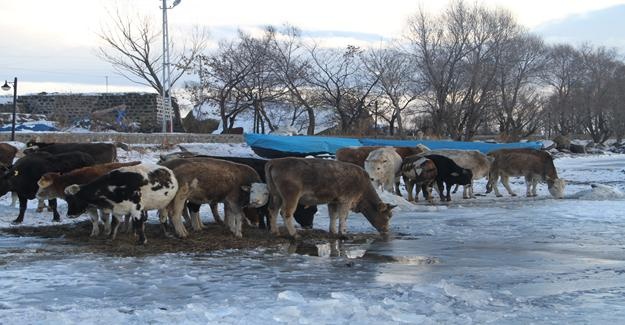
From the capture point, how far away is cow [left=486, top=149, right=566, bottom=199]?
20844 mm

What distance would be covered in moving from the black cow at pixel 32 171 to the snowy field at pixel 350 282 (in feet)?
7.77

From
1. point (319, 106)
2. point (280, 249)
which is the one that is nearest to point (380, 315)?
point (280, 249)

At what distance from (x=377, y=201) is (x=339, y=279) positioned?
486 cm

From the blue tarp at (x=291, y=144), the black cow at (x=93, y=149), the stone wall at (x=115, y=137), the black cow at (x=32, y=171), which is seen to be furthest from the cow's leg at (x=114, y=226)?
the blue tarp at (x=291, y=144)

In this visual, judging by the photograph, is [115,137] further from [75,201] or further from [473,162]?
Answer: [75,201]

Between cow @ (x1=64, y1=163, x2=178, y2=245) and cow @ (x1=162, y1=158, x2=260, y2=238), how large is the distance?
42 cm

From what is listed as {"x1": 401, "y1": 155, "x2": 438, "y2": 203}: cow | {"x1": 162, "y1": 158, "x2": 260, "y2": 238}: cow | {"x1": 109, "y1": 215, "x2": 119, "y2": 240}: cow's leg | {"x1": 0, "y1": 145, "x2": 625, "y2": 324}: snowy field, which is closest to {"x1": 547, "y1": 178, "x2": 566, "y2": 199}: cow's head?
{"x1": 401, "y1": 155, "x2": 438, "y2": 203}: cow

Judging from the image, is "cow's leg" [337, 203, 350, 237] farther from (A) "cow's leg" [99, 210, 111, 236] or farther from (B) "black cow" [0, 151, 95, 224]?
(B) "black cow" [0, 151, 95, 224]

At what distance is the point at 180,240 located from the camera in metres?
10.5

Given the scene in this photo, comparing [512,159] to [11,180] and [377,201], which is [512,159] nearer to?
[377,201]

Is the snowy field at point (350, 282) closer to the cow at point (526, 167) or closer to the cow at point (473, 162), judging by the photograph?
the cow at point (526, 167)

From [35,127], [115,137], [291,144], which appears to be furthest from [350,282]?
[35,127]

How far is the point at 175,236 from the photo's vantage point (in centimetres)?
1082

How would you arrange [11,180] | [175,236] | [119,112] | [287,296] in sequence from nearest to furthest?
1. [287,296]
2. [175,236]
3. [11,180]
4. [119,112]
